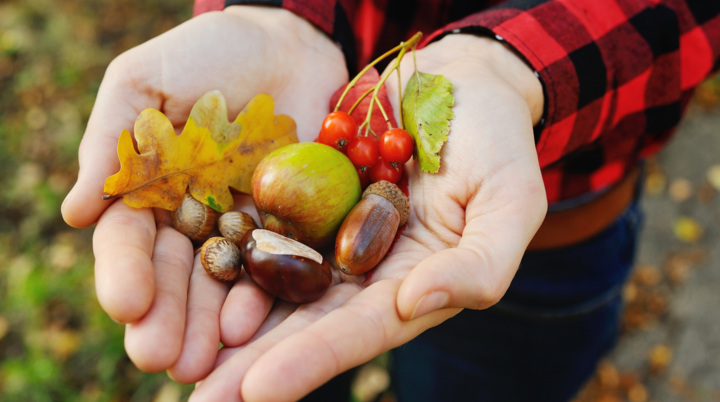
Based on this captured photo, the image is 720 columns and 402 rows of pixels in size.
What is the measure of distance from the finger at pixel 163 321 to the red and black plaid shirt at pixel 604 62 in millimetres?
1667

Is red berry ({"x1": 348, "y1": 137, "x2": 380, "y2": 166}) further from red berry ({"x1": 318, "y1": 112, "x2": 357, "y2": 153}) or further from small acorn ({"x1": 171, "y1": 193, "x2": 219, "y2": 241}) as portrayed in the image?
small acorn ({"x1": 171, "y1": 193, "x2": 219, "y2": 241})

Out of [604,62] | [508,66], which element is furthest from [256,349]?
[604,62]

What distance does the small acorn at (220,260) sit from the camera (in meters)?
2.07

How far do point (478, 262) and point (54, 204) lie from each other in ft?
14.2

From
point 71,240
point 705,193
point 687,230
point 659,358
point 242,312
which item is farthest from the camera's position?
point 705,193

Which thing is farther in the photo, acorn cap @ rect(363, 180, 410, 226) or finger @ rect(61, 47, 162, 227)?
acorn cap @ rect(363, 180, 410, 226)

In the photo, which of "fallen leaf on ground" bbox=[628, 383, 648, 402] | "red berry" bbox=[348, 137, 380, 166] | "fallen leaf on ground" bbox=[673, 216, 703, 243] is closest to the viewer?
"red berry" bbox=[348, 137, 380, 166]

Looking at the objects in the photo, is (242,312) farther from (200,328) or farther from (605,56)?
(605,56)

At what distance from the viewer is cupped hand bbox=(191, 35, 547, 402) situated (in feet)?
5.26

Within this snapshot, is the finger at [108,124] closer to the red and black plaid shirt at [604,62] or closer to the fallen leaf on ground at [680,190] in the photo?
the red and black plaid shirt at [604,62]

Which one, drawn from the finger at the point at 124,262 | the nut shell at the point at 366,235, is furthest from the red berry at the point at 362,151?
the finger at the point at 124,262

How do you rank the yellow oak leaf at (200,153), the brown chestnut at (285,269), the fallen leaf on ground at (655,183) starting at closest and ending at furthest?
the brown chestnut at (285,269) < the yellow oak leaf at (200,153) < the fallen leaf on ground at (655,183)

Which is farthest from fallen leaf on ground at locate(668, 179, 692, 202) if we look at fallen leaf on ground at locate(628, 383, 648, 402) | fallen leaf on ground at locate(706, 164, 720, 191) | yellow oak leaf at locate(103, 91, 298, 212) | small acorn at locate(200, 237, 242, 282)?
small acorn at locate(200, 237, 242, 282)

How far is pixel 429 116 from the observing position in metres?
2.27
